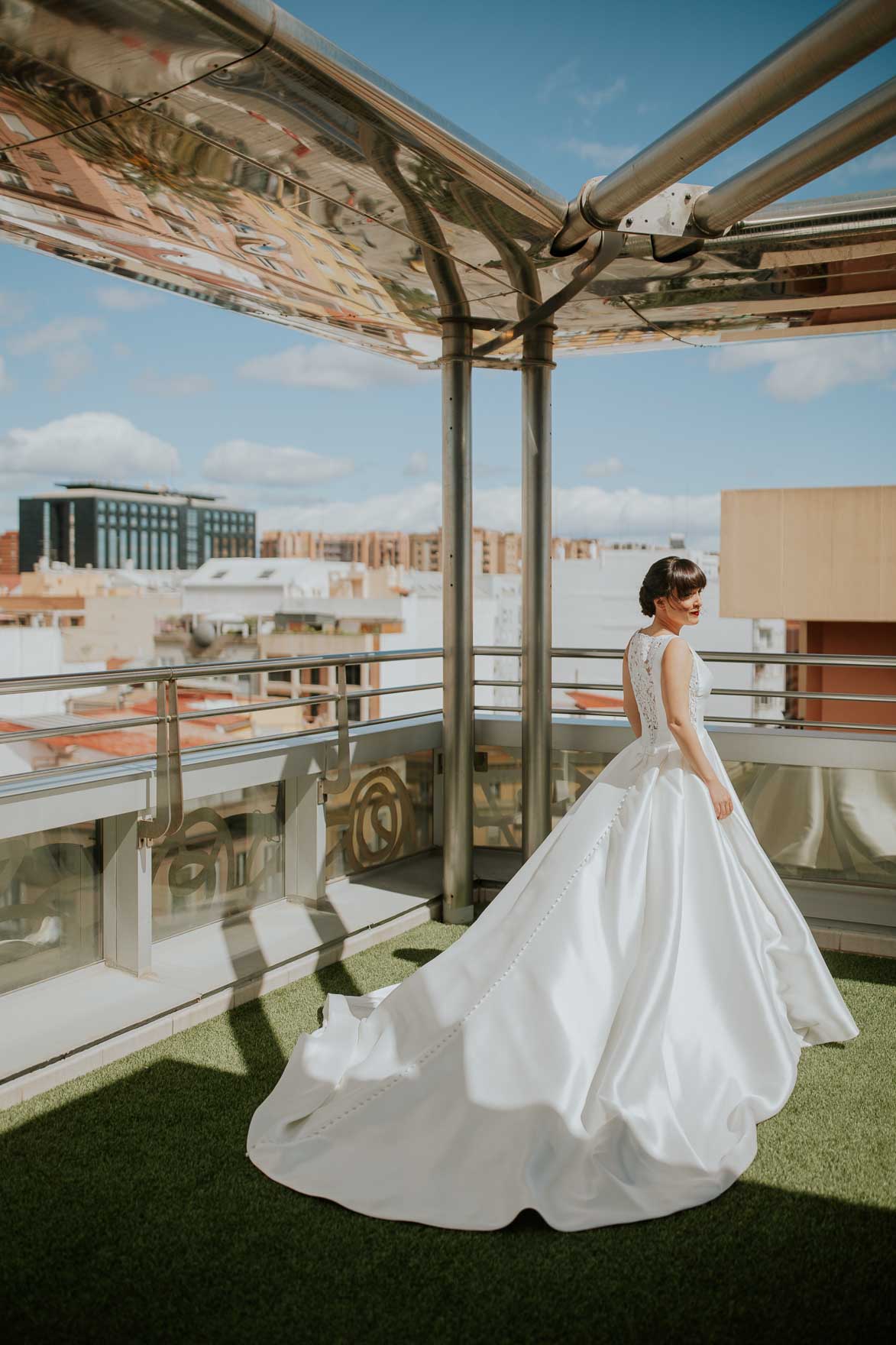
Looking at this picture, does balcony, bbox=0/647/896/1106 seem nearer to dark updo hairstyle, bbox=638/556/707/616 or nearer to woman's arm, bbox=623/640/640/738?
woman's arm, bbox=623/640/640/738

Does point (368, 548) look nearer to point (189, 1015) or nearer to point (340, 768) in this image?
point (340, 768)

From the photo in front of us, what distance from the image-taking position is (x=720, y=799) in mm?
3305

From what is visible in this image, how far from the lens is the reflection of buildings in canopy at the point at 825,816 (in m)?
4.63

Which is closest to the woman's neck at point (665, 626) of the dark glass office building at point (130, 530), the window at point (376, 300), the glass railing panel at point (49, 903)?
the window at point (376, 300)

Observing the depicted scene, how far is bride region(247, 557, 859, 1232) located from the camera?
95.4 inches

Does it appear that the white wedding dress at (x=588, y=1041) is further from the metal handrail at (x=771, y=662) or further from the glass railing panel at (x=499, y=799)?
the glass railing panel at (x=499, y=799)

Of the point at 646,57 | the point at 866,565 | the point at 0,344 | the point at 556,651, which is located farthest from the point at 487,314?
the point at 0,344

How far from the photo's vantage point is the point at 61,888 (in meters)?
3.56

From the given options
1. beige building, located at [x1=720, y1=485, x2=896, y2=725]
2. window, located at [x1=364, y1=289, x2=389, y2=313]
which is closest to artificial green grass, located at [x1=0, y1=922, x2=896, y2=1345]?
window, located at [x1=364, y1=289, x2=389, y2=313]

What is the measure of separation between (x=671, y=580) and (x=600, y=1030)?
1.51m

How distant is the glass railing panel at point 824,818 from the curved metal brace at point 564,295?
89.1 inches

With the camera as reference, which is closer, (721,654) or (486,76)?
(721,654)

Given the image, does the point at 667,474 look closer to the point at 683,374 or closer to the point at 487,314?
the point at 683,374

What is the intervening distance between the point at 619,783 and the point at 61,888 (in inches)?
79.3
